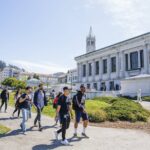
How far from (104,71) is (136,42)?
17.2 metres

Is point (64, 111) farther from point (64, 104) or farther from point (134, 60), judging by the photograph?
point (134, 60)

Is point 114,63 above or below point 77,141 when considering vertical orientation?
above

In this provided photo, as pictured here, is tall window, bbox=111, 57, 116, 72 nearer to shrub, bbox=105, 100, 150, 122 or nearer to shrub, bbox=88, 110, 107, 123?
shrub, bbox=105, 100, 150, 122

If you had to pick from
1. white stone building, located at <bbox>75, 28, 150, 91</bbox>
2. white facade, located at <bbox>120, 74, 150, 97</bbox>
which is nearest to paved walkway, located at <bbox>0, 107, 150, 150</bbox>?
white facade, located at <bbox>120, 74, 150, 97</bbox>

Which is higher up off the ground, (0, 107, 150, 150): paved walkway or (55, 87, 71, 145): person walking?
(55, 87, 71, 145): person walking

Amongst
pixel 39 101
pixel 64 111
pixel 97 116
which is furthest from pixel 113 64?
pixel 64 111

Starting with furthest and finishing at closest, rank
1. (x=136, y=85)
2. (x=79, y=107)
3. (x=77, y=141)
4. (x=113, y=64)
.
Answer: (x=113, y=64)
(x=136, y=85)
(x=79, y=107)
(x=77, y=141)

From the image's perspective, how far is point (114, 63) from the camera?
68.5 m

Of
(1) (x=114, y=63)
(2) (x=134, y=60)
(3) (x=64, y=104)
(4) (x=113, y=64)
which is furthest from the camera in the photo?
(4) (x=113, y=64)

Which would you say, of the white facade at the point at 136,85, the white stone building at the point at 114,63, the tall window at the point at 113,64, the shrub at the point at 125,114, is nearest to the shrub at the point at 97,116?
the shrub at the point at 125,114

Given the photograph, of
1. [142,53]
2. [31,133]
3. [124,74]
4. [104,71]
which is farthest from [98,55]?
[31,133]

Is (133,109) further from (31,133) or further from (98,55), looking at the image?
(98,55)

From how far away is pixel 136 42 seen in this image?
58.7 metres

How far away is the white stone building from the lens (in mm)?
57438
